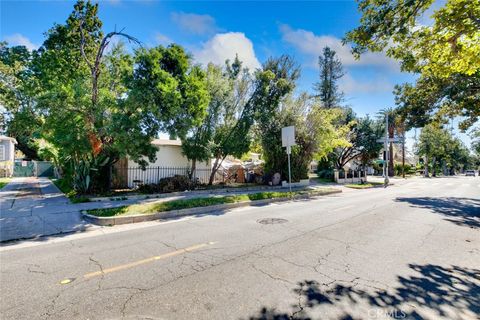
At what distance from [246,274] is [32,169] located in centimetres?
3986

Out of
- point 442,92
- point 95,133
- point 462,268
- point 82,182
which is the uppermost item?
point 442,92

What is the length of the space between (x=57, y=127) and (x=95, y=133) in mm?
1657

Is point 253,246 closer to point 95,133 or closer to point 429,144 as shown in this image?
point 95,133

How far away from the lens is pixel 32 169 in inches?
1300

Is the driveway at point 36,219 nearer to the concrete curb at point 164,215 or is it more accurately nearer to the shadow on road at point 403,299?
the concrete curb at point 164,215

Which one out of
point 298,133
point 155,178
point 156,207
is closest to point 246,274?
point 156,207

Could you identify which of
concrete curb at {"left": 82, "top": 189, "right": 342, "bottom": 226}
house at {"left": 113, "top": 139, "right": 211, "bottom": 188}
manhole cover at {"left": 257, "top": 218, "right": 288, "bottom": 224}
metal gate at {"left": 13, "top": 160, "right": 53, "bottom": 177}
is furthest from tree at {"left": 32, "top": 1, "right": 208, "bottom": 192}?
metal gate at {"left": 13, "top": 160, "right": 53, "bottom": 177}

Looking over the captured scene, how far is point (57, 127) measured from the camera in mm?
12016

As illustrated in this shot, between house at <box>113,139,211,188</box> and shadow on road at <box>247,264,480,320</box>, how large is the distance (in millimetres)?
14057

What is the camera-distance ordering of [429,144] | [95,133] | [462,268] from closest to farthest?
[462,268], [95,133], [429,144]

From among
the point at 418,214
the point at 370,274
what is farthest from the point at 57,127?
the point at 418,214

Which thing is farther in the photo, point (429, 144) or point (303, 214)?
point (429, 144)

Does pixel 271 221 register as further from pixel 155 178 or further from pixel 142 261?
pixel 155 178

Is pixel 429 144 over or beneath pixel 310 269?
over
